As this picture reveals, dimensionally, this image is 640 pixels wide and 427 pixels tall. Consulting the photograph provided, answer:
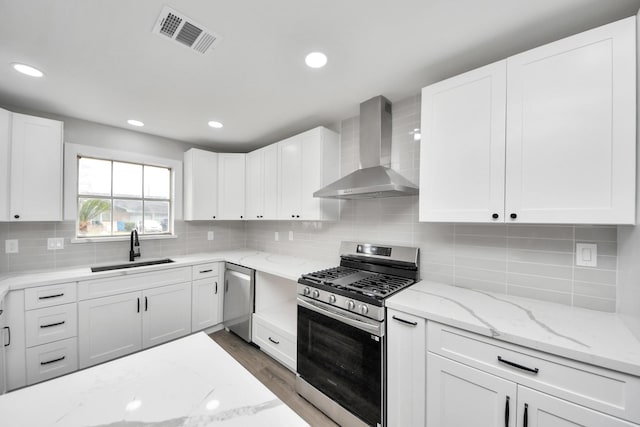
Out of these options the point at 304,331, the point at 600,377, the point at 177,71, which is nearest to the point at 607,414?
the point at 600,377

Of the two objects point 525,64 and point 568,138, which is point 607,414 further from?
point 525,64

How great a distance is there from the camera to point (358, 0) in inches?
47.5

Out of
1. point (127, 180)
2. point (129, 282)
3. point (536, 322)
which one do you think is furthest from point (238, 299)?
point (536, 322)

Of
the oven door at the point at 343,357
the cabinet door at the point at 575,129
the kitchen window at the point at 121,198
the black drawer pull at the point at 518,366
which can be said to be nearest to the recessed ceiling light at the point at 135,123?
the kitchen window at the point at 121,198

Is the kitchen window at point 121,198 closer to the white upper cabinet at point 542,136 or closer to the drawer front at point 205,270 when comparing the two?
the drawer front at point 205,270

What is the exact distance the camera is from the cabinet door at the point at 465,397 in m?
1.16

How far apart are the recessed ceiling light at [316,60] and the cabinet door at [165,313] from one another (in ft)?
8.51

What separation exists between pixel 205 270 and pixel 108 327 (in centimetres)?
98

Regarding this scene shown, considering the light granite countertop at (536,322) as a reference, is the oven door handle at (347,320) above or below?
below

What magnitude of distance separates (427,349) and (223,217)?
2.91 meters

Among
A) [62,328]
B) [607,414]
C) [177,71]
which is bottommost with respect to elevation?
[62,328]

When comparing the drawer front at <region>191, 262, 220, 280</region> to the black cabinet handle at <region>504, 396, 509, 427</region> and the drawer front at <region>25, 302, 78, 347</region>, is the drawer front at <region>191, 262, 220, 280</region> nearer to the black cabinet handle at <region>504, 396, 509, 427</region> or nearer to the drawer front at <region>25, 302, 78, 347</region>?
the drawer front at <region>25, 302, 78, 347</region>

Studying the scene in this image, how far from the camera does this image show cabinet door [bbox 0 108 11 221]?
78.7 inches

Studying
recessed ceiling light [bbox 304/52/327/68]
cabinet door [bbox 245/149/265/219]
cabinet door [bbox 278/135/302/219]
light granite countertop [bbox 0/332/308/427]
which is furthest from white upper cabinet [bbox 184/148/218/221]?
light granite countertop [bbox 0/332/308/427]
